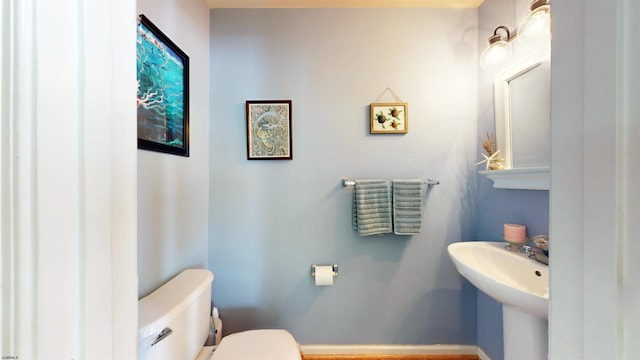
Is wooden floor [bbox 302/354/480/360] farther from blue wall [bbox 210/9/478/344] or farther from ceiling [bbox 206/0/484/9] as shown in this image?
ceiling [bbox 206/0/484/9]

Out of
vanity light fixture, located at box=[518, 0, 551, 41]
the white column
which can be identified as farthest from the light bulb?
the white column

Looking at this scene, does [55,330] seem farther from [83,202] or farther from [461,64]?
[461,64]

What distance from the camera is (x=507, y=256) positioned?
1.07 meters

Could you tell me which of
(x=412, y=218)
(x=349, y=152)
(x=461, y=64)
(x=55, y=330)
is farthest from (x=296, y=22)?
(x=55, y=330)

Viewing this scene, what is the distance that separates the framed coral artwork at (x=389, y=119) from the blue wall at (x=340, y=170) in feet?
0.16

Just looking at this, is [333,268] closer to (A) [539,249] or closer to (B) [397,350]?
(B) [397,350]

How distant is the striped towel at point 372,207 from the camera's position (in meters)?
1.42

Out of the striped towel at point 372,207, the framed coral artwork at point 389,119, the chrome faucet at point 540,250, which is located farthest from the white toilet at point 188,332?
the framed coral artwork at point 389,119

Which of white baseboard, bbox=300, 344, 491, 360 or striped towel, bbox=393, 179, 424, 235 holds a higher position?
striped towel, bbox=393, 179, 424, 235

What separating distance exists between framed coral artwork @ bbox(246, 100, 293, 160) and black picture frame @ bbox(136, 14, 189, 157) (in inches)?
15.5

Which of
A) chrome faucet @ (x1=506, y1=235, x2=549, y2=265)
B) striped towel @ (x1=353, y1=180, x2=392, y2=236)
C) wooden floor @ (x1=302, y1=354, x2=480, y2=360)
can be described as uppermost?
striped towel @ (x1=353, y1=180, x2=392, y2=236)

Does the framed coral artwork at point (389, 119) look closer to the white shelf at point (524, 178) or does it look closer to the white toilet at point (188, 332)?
the white shelf at point (524, 178)

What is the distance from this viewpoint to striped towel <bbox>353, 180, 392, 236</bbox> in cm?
142

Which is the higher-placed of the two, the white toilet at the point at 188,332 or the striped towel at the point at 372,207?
the striped towel at the point at 372,207
